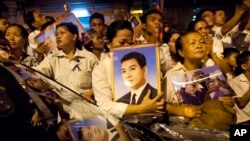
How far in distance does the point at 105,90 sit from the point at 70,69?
1.01 meters

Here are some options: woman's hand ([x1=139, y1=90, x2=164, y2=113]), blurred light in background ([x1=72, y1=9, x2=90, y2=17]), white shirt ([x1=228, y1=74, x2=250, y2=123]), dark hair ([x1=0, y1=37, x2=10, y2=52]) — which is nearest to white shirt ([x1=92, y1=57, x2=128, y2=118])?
woman's hand ([x1=139, y1=90, x2=164, y2=113])

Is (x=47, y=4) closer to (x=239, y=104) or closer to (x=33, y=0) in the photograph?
(x=33, y=0)

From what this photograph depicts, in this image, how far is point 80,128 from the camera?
2.58 m

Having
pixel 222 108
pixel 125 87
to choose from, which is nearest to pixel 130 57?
pixel 125 87

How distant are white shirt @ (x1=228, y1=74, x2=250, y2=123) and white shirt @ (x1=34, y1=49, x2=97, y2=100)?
76.5 inches

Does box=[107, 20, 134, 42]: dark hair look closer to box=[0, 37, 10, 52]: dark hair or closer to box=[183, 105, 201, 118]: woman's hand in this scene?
box=[183, 105, 201, 118]: woman's hand

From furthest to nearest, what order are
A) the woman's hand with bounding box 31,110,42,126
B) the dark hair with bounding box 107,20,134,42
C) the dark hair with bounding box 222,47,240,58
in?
the dark hair with bounding box 222,47,240,58 < the dark hair with bounding box 107,20,134,42 < the woman's hand with bounding box 31,110,42,126

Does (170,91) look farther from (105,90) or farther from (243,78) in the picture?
(243,78)

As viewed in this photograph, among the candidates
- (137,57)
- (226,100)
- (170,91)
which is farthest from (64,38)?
(226,100)

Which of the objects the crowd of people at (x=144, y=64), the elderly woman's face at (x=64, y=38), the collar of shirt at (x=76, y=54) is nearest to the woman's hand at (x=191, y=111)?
the crowd of people at (x=144, y=64)

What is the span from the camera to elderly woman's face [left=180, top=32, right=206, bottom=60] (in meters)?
4.09

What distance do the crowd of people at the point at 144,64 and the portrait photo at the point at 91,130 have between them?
14cm

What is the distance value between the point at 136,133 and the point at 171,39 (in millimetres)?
3069

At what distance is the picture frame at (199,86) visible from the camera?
3904 millimetres
